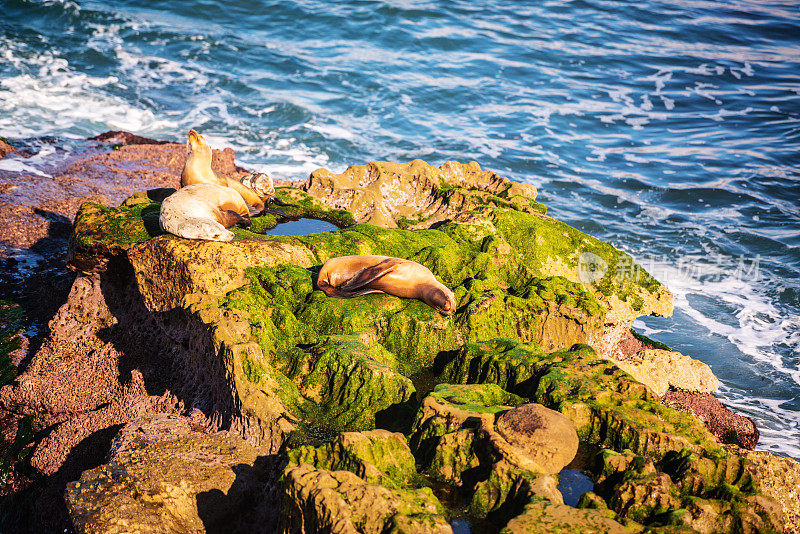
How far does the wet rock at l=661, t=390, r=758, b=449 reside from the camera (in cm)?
650

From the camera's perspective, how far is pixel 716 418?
21.7 feet

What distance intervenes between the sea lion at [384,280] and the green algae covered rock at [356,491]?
1941 millimetres

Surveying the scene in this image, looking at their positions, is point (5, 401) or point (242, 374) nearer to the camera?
point (242, 374)

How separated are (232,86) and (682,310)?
14.7m

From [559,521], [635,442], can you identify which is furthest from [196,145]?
[559,521]

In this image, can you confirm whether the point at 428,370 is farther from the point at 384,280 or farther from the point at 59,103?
the point at 59,103

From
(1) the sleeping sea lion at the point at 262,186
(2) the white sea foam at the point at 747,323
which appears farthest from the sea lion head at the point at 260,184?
(2) the white sea foam at the point at 747,323

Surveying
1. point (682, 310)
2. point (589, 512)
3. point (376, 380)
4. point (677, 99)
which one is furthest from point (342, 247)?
point (677, 99)

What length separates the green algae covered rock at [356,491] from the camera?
3449 mm

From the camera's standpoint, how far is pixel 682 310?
1083 cm

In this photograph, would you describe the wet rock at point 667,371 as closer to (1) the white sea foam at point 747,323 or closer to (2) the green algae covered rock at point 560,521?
(1) the white sea foam at point 747,323

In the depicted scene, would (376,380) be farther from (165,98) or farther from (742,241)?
(165,98)

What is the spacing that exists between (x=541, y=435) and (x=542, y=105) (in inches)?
679

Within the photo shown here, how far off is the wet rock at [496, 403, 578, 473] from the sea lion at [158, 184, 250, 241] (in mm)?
3322
